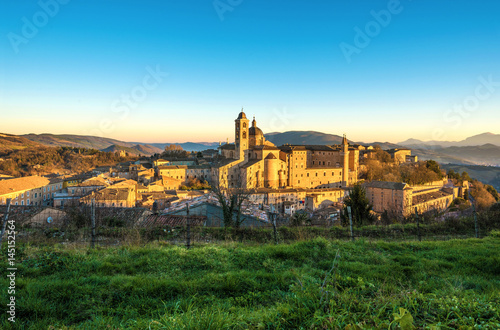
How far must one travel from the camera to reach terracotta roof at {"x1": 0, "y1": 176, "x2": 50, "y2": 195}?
33.1m

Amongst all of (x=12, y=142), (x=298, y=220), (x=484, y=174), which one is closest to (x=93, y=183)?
(x=298, y=220)

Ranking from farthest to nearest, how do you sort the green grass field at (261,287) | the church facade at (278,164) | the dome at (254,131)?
the dome at (254,131), the church facade at (278,164), the green grass field at (261,287)

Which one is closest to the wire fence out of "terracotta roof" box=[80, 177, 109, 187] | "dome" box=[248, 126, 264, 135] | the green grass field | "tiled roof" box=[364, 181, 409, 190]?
the green grass field

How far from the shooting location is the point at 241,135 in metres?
47.8

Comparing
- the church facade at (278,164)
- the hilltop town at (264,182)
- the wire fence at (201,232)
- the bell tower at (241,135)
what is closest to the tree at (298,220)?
the wire fence at (201,232)

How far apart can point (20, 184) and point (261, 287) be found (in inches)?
1751

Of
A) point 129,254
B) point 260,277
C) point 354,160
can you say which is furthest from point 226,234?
point 354,160

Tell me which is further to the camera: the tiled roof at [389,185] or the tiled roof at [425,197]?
the tiled roof at [389,185]

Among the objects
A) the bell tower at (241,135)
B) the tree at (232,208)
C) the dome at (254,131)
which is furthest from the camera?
the dome at (254,131)

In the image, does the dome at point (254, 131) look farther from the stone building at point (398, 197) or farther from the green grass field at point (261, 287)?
the green grass field at point (261, 287)

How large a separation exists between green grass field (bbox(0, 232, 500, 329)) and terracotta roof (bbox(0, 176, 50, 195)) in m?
38.0

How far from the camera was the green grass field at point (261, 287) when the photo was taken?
7.14 ft

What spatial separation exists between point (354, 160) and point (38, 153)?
83.7 m

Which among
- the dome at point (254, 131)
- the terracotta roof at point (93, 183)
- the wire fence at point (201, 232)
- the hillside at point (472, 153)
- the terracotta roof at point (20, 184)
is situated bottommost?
the terracotta roof at point (20, 184)
